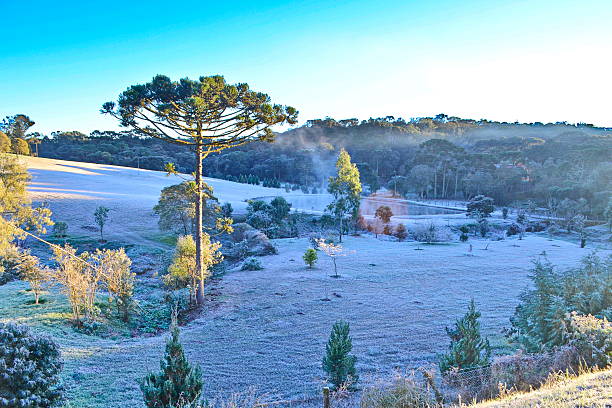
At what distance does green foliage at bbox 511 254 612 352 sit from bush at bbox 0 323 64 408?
10.2 metres

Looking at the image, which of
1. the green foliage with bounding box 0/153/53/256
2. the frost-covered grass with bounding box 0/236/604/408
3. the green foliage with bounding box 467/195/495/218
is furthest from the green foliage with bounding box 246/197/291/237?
the green foliage with bounding box 467/195/495/218

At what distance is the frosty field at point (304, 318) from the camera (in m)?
8.64

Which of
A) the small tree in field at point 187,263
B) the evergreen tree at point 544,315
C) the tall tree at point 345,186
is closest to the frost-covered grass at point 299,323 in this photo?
the small tree in field at point 187,263

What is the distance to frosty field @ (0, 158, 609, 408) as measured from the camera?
8641 mm

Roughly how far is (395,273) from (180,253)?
11.7 metres

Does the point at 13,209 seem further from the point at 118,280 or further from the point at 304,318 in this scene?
the point at 304,318

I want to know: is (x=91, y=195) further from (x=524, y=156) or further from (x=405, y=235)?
(x=524, y=156)

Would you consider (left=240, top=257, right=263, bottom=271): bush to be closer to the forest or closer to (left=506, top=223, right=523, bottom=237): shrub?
(left=506, top=223, right=523, bottom=237): shrub

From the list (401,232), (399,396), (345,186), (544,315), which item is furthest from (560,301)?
(401,232)

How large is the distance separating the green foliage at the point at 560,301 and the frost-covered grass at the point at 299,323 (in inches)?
73.8

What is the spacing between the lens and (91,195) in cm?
4419

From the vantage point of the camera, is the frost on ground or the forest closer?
the frost on ground

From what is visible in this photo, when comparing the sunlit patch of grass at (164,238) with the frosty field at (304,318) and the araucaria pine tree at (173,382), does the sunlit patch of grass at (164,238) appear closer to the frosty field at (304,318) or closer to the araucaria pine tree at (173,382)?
the frosty field at (304,318)

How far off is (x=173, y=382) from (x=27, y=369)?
2.58m
